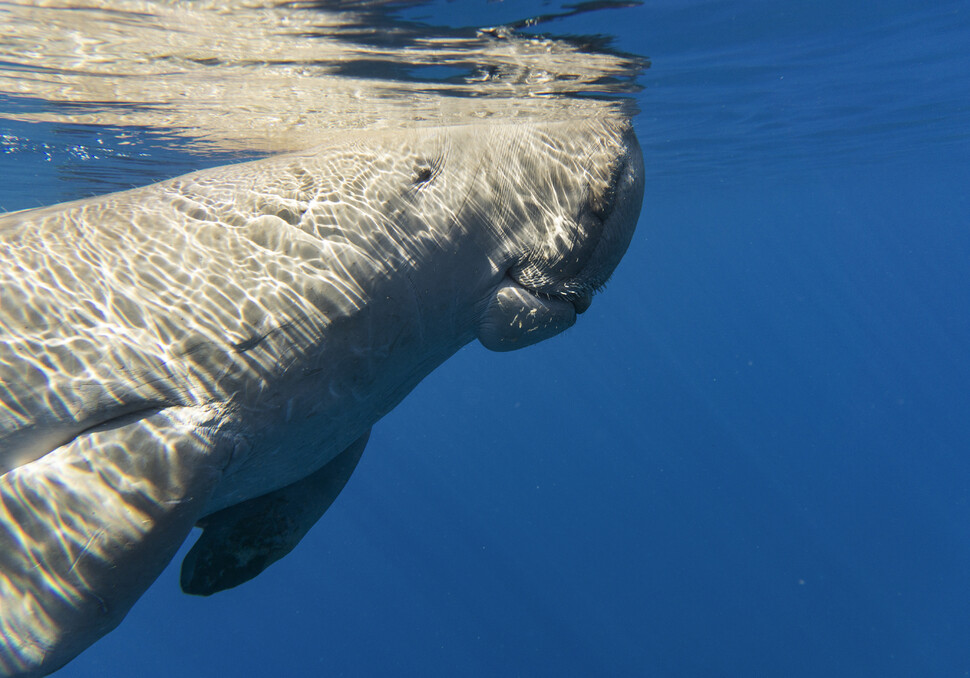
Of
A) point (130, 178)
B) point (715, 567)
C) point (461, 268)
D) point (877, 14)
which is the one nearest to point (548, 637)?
point (715, 567)

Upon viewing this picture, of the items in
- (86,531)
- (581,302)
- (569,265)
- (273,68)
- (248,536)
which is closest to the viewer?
(86,531)

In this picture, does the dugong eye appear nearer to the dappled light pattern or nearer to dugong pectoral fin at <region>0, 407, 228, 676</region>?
dugong pectoral fin at <region>0, 407, 228, 676</region>

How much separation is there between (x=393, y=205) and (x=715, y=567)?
45.7 meters

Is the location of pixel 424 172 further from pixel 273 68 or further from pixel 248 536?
pixel 273 68

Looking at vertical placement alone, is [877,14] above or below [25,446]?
above

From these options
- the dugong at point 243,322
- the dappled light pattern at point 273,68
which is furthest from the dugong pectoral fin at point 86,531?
the dappled light pattern at point 273,68

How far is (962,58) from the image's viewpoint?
11242 millimetres

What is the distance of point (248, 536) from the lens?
334 centimetres

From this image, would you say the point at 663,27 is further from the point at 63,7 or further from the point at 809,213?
the point at 809,213

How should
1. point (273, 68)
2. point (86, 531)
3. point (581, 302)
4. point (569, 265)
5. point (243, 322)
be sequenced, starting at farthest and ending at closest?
point (273, 68), point (581, 302), point (569, 265), point (243, 322), point (86, 531)

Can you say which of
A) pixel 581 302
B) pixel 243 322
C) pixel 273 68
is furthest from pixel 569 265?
pixel 273 68

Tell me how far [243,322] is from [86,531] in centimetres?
94

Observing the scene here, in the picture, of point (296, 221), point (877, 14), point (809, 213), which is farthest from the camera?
point (809, 213)

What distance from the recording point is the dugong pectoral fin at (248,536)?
3273 millimetres
